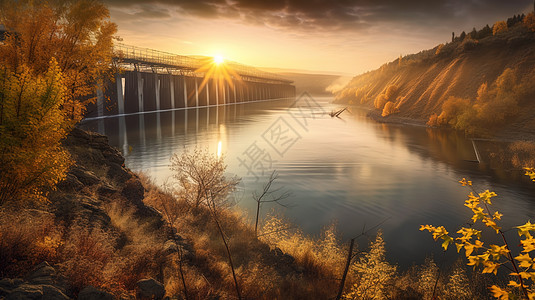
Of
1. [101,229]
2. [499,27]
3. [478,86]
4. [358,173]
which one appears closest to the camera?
[101,229]

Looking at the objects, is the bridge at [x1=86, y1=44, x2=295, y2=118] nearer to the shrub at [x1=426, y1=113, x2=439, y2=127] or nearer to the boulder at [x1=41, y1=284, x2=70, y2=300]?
the boulder at [x1=41, y1=284, x2=70, y2=300]

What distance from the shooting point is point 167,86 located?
94875 millimetres

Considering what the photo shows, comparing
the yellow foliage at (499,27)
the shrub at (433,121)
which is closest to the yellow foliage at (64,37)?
the shrub at (433,121)

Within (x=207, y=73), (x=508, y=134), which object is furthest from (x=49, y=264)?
(x=207, y=73)

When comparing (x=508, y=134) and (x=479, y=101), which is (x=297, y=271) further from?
(x=479, y=101)

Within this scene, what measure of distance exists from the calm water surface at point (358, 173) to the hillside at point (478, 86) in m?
6.36

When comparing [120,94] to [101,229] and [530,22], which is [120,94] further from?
[530,22]

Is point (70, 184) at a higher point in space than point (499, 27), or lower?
lower

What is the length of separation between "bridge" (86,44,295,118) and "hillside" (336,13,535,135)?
65531 mm

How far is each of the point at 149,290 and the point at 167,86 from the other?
94710 mm

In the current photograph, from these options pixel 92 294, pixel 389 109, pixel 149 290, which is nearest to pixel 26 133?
pixel 92 294

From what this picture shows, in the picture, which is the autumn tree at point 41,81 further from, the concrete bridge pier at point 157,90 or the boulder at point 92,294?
the concrete bridge pier at point 157,90

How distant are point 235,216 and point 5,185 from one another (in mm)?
13681

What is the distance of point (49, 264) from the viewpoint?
25.0ft
